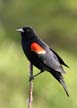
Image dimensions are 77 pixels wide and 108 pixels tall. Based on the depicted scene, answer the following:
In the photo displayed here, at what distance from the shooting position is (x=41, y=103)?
10219 millimetres

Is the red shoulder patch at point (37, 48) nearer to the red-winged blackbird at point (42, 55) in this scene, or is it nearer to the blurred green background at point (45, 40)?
the red-winged blackbird at point (42, 55)

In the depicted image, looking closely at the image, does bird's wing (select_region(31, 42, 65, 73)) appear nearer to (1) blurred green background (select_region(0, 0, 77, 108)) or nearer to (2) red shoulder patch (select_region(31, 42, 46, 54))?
(2) red shoulder patch (select_region(31, 42, 46, 54))

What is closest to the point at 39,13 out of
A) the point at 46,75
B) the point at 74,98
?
the point at 46,75

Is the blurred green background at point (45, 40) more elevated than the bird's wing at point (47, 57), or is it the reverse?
the bird's wing at point (47, 57)

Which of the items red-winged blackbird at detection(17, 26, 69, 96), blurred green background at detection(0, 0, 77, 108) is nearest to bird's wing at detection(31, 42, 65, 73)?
red-winged blackbird at detection(17, 26, 69, 96)

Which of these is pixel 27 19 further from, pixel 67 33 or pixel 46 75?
pixel 46 75

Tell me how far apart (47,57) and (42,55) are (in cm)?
4

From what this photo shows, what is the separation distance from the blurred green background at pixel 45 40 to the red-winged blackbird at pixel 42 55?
4.56 metres

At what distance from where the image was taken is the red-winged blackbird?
4676 mm

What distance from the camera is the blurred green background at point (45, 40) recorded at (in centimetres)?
1045

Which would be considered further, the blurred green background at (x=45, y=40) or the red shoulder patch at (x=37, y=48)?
the blurred green background at (x=45, y=40)

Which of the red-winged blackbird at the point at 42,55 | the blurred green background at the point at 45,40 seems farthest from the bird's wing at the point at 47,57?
the blurred green background at the point at 45,40

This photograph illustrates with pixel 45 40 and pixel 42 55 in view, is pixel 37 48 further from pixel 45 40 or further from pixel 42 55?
pixel 45 40

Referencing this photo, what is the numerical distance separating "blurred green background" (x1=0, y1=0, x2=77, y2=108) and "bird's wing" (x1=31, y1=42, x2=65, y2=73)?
4.64 metres
